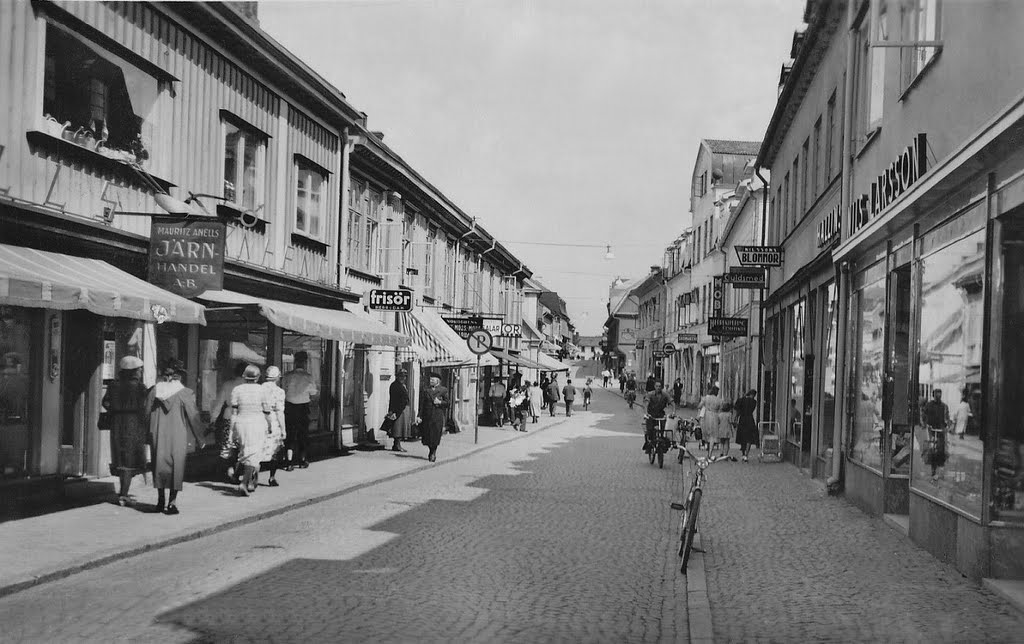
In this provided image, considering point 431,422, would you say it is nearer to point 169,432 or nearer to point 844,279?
point 844,279

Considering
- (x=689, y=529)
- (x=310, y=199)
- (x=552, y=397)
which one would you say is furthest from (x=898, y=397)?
(x=552, y=397)

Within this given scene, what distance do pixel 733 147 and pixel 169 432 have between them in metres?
50.7

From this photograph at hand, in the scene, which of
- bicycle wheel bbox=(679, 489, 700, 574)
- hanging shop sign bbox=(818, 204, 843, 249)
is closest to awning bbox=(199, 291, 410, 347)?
bicycle wheel bbox=(679, 489, 700, 574)

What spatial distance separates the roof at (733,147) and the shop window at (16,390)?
159ft

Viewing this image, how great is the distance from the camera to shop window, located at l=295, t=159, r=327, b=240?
1888 cm

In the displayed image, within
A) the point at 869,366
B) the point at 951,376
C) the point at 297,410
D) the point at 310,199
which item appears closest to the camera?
the point at 951,376

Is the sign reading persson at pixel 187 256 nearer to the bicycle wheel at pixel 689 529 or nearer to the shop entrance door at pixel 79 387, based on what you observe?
the shop entrance door at pixel 79 387

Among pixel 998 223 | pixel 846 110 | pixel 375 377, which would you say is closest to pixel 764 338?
pixel 375 377

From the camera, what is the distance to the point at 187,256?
12.7 metres

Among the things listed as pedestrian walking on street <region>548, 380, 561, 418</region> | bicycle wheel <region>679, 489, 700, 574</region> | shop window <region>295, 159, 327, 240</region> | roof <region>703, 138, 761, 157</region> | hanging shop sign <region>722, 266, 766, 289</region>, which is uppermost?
roof <region>703, 138, 761, 157</region>

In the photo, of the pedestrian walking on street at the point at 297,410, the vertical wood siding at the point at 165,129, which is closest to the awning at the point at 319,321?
the pedestrian walking on street at the point at 297,410

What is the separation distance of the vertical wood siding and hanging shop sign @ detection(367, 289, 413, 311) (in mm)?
1461

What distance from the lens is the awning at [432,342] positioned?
971 inches

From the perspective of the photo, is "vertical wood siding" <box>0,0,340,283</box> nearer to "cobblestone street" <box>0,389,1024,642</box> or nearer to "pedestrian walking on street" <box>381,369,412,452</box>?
"pedestrian walking on street" <box>381,369,412,452</box>
